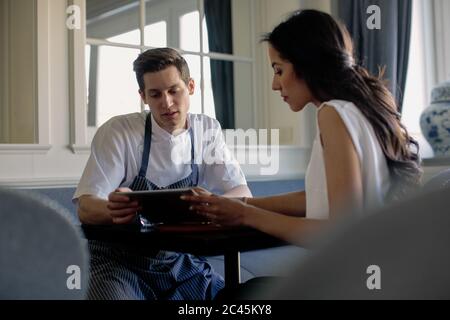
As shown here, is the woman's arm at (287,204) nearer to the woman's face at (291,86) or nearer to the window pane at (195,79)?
the woman's face at (291,86)

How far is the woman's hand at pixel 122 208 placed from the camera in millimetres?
1179

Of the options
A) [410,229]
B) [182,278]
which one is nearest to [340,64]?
[182,278]

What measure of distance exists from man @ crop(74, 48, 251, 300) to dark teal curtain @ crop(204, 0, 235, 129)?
1.29 m

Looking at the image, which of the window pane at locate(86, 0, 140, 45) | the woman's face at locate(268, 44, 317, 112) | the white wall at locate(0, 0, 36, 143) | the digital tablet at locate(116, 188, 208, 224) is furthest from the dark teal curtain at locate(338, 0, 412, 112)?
the digital tablet at locate(116, 188, 208, 224)

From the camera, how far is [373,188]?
972 millimetres

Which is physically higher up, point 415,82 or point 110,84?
point 415,82

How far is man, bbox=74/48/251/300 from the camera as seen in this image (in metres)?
1.39

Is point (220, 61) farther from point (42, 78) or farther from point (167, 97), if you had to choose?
point (167, 97)

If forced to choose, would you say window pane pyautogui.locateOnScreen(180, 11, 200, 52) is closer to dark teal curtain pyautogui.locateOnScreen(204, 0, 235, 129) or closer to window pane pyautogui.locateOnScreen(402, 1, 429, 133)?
dark teal curtain pyautogui.locateOnScreen(204, 0, 235, 129)

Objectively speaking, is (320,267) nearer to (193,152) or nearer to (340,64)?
(340,64)

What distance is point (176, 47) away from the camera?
9.33 ft

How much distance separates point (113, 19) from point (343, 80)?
1.70m

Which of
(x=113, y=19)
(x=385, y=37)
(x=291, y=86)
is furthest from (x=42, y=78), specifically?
(x=385, y=37)

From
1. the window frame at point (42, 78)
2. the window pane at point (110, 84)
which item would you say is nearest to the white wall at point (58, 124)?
the window frame at point (42, 78)
